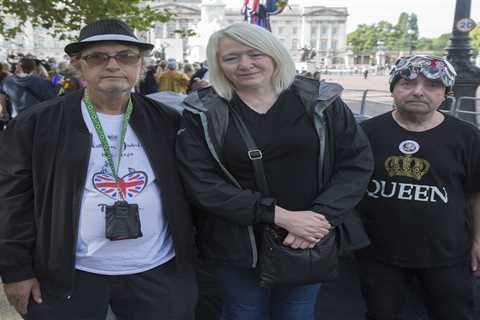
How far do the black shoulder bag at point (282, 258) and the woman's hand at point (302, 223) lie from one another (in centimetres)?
7

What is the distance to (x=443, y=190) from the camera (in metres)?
2.26

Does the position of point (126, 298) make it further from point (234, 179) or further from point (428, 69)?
point (428, 69)

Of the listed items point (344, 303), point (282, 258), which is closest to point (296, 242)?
point (282, 258)

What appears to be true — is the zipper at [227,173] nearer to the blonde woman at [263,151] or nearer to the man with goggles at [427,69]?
the blonde woman at [263,151]

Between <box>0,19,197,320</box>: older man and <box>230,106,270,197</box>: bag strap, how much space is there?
0.33 m

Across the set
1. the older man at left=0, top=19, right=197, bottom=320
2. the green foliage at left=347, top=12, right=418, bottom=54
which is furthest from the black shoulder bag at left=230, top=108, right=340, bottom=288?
the green foliage at left=347, top=12, right=418, bottom=54

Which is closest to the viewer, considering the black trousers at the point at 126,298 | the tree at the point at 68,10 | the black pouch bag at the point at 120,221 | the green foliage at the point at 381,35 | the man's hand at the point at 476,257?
the black pouch bag at the point at 120,221

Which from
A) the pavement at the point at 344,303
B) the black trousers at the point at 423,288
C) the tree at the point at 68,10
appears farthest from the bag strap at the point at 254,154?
the tree at the point at 68,10

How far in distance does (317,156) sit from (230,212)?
46 cm

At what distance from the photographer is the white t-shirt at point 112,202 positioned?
2.00m

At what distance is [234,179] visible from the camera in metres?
2.08

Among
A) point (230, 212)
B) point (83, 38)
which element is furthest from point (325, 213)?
point (83, 38)

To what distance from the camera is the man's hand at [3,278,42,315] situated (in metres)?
2.04

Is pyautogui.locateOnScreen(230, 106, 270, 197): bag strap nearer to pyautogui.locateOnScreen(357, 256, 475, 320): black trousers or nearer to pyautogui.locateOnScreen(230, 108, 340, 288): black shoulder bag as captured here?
pyautogui.locateOnScreen(230, 108, 340, 288): black shoulder bag
